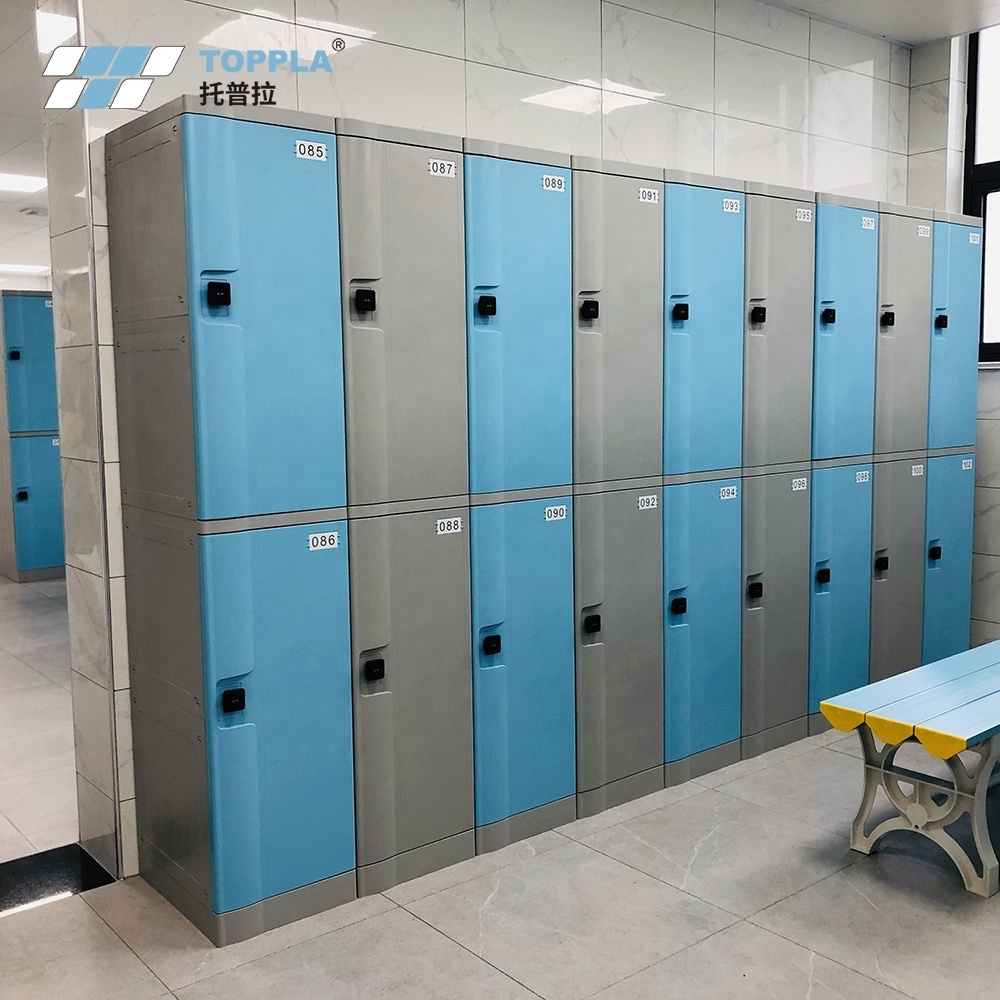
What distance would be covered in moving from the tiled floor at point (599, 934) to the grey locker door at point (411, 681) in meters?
0.23

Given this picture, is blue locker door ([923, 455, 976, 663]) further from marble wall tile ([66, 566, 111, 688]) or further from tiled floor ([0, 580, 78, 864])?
tiled floor ([0, 580, 78, 864])

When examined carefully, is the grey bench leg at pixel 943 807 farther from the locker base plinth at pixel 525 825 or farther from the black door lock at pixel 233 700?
the black door lock at pixel 233 700

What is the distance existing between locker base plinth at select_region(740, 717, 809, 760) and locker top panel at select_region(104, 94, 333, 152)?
2.85 metres

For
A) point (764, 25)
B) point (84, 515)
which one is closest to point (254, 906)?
point (84, 515)

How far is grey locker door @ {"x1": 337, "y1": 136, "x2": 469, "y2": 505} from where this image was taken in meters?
2.99

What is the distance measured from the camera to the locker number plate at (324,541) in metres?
2.96

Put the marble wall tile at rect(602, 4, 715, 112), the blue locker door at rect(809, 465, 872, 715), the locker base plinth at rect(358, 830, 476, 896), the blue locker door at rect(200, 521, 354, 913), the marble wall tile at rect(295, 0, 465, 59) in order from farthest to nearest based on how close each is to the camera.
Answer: the blue locker door at rect(809, 465, 872, 715) → the marble wall tile at rect(602, 4, 715, 112) → the marble wall tile at rect(295, 0, 465, 59) → the locker base plinth at rect(358, 830, 476, 896) → the blue locker door at rect(200, 521, 354, 913)

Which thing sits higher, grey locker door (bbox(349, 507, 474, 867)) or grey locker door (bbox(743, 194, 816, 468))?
grey locker door (bbox(743, 194, 816, 468))

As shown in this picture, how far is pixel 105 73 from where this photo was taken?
10.2 ft

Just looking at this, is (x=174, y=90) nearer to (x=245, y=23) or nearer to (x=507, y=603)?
(x=245, y=23)

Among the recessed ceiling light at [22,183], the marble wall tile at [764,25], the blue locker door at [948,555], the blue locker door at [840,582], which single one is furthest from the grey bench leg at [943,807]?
the recessed ceiling light at [22,183]

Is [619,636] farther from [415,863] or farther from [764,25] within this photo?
[764,25]

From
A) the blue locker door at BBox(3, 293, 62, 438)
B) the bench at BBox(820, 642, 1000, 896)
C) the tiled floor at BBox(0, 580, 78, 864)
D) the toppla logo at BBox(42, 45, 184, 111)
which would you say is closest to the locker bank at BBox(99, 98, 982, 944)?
the toppla logo at BBox(42, 45, 184, 111)

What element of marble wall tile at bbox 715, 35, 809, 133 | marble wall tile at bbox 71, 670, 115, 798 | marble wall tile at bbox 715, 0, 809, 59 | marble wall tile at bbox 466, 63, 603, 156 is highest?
marble wall tile at bbox 715, 0, 809, 59
